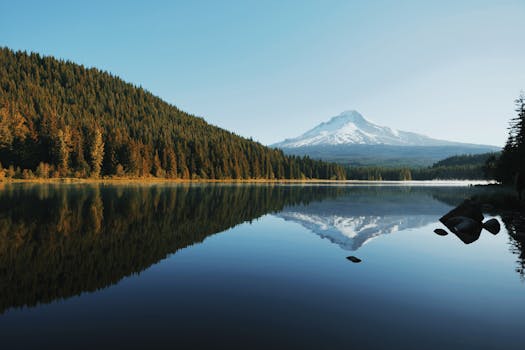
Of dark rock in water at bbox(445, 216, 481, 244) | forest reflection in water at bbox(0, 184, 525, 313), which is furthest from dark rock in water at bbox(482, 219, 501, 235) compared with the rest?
forest reflection in water at bbox(0, 184, 525, 313)

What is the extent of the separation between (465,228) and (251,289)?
22.5 m

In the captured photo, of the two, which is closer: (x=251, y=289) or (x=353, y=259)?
(x=251, y=289)

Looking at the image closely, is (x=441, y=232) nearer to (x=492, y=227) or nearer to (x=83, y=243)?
(x=492, y=227)

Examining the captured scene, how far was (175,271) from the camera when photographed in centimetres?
1570

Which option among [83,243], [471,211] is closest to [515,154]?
[471,211]

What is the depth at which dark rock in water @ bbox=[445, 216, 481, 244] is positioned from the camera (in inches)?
1035

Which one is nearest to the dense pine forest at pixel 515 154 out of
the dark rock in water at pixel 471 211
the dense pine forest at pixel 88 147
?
the dark rock in water at pixel 471 211

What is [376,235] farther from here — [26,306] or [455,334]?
[26,306]

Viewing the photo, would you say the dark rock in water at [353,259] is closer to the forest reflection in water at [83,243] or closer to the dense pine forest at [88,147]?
the forest reflection in water at [83,243]

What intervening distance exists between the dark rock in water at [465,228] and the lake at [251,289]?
0.79 meters

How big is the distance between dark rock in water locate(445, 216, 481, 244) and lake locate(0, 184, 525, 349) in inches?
31.0

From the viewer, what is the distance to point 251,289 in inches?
528

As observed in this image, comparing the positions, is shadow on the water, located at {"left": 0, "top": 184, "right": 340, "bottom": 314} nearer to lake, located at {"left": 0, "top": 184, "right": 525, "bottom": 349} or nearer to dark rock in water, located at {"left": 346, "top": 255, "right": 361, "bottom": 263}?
lake, located at {"left": 0, "top": 184, "right": 525, "bottom": 349}

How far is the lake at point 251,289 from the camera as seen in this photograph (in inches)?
365
